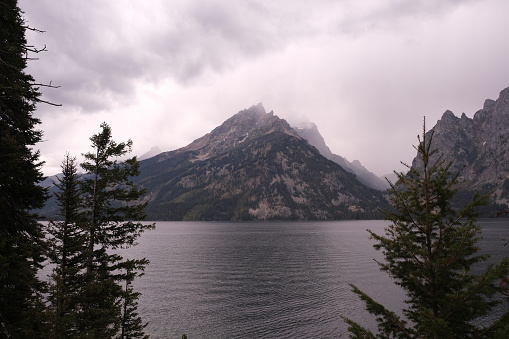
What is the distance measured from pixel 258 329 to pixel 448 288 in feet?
152

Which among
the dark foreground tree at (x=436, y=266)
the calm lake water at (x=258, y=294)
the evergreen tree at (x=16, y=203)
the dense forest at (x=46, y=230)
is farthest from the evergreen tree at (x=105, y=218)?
the calm lake water at (x=258, y=294)

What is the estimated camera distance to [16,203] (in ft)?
43.3

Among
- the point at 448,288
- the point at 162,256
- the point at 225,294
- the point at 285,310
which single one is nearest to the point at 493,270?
the point at 448,288

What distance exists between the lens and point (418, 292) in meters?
14.5

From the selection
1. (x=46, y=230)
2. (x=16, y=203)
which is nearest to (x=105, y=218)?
(x=46, y=230)

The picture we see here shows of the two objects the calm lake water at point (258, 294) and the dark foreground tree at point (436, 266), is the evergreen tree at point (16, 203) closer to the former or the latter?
the dark foreground tree at point (436, 266)

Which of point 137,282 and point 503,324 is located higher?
point 503,324

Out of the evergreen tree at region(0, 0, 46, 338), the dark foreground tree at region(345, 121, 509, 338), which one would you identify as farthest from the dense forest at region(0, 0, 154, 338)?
the dark foreground tree at region(345, 121, 509, 338)

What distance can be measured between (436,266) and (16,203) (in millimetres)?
17932

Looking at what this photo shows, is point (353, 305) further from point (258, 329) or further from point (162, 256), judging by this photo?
point (162, 256)

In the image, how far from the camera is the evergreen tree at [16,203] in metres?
11.0

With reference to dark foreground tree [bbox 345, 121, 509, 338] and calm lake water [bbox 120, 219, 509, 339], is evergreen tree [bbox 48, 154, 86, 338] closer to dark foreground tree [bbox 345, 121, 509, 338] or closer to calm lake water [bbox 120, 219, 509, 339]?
dark foreground tree [bbox 345, 121, 509, 338]

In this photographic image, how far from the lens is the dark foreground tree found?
12.0m

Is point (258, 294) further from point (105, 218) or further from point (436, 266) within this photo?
point (436, 266)
